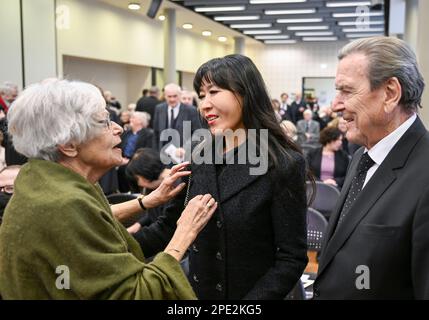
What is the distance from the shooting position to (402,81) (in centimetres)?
128

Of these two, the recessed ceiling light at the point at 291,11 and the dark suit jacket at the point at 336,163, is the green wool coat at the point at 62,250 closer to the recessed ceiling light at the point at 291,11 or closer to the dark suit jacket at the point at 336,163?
the dark suit jacket at the point at 336,163

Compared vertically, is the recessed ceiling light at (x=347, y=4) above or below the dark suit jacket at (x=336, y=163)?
above

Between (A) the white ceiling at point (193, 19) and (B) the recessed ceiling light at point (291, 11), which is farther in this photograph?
(B) the recessed ceiling light at point (291, 11)

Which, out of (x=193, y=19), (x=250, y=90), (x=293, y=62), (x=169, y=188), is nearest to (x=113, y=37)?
(x=193, y=19)

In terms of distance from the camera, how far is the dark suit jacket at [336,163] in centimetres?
465

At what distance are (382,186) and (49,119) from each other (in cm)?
94

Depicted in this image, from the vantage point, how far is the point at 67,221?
1092 mm

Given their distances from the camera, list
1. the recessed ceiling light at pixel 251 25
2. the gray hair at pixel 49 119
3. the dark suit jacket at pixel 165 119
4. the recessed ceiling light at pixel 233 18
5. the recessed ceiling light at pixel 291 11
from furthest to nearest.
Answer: the recessed ceiling light at pixel 251 25, the recessed ceiling light at pixel 233 18, the recessed ceiling light at pixel 291 11, the dark suit jacket at pixel 165 119, the gray hair at pixel 49 119

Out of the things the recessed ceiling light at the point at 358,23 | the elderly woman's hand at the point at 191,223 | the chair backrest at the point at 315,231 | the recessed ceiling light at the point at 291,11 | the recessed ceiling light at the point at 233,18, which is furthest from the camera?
the recessed ceiling light at the point at 358,23

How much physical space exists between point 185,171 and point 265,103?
39 centimetres

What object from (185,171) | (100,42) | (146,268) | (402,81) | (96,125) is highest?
(100,42)

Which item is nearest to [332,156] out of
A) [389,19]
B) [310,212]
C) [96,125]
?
[310,212]

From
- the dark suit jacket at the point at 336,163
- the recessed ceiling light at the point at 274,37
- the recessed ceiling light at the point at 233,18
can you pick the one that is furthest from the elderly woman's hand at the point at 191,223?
the recessed ceiling light at the point at 274,37
